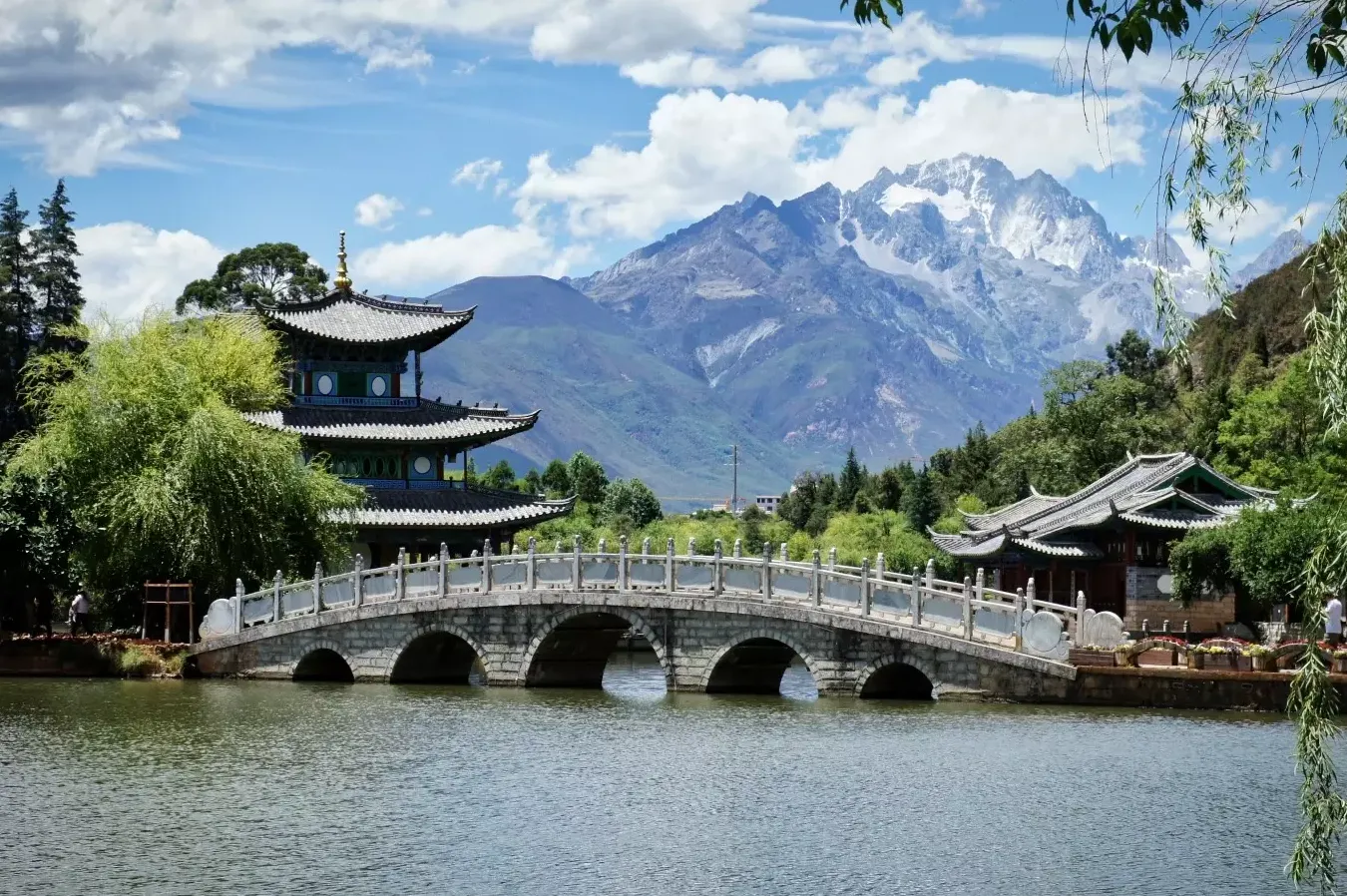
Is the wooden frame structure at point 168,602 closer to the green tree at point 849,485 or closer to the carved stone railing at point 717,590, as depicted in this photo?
the carved stone railing at point 717,590

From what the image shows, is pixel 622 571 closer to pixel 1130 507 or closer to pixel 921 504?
pixel 1130 507

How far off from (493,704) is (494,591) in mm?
3317

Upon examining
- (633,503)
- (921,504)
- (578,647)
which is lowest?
(578,647)

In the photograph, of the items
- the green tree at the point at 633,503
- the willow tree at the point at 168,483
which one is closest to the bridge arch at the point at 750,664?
the willow tree at the point at 168,483

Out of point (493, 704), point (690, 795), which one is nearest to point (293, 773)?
point (690, 795)

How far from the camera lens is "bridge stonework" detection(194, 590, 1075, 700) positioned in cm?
3275

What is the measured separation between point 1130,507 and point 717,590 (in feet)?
50.3

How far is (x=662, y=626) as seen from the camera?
117 ft

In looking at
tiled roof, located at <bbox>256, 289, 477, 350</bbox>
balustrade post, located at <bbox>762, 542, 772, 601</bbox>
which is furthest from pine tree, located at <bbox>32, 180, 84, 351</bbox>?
balustrade post, located at <bbox>762, 542, 772, 601</bbox>

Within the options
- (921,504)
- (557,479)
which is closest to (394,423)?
(921,504)

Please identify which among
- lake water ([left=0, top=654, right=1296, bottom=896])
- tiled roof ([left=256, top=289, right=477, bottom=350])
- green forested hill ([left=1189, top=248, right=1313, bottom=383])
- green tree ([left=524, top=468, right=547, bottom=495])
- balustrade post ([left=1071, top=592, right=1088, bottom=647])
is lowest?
lake water ([left=0, top=654, right=1296, bottom=896])

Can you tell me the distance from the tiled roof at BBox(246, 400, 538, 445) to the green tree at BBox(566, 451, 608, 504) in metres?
39.6

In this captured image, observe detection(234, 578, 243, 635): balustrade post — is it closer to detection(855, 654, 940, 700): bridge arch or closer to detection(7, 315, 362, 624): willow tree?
detection(7, 315, 362, 624): willow tree

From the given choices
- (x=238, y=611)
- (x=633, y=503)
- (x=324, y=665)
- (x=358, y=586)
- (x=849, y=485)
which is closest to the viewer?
(x=358, y=586)
